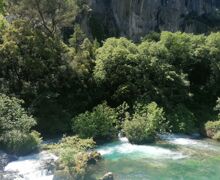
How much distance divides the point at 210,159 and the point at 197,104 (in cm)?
1380

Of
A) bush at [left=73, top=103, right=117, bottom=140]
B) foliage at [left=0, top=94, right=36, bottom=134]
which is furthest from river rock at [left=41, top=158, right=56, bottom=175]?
bush at [left=73, top=103, right=117, bottom=140]

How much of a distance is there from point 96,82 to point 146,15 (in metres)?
39.1

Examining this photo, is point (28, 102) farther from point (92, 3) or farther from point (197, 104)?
point (92, 3)

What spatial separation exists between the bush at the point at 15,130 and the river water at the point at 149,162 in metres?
0.86

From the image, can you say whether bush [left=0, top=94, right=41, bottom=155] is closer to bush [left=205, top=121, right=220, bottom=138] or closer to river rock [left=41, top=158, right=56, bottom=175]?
river rock [left=41, top=158, right=56, bottom=175]

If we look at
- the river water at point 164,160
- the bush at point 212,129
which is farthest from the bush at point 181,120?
the river water at point 164,160

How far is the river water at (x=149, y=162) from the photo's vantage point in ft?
76.7

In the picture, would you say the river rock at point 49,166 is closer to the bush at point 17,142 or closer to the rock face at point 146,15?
the bush at point 17,142

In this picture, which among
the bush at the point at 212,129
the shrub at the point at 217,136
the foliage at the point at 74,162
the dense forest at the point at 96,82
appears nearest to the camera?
the foliage at the point at 74,162

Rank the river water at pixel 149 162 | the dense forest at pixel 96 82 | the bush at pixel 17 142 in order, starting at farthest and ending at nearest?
the dense forest at pixel 96 82
the bush at pixel 17 142
the river water at pixel 149 162

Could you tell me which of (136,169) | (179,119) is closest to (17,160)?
(136,169)

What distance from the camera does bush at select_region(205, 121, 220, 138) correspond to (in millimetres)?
34625

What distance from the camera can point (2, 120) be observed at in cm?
2648

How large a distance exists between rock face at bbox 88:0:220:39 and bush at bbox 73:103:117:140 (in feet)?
95.8
